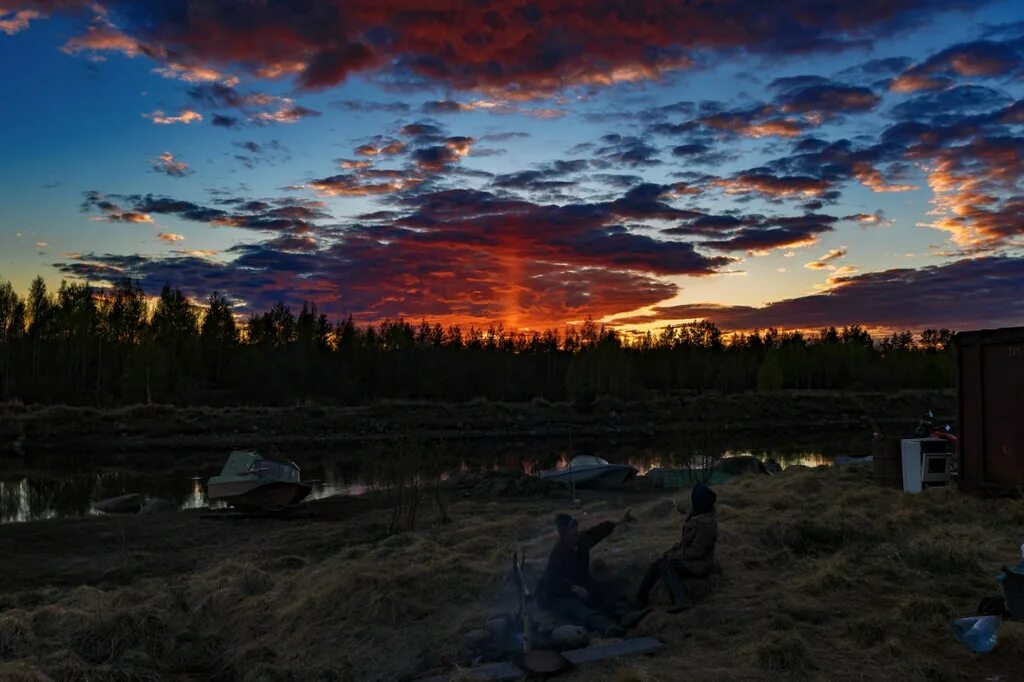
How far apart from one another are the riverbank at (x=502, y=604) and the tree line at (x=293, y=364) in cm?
5579

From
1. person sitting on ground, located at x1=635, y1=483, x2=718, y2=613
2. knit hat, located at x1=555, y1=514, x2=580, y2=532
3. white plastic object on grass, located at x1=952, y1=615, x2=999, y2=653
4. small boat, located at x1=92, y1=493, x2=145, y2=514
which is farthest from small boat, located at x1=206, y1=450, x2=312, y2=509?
white plastic object on grass, located at x1=952, y1=615, x2=999, y2=653

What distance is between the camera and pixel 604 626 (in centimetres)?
796

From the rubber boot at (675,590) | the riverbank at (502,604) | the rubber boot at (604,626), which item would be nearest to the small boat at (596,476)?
the riverbank at (502,604)

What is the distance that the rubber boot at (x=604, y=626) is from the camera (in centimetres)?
779

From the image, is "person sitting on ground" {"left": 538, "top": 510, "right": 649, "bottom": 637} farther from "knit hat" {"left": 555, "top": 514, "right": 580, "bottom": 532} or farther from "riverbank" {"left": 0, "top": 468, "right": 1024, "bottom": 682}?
"riverbank" {"left": 0, "top": 468, "right": 1024, "bottom": 682}

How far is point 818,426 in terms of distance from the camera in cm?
6378

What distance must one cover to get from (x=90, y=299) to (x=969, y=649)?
3616 inches

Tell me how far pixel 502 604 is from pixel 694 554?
2.20 m

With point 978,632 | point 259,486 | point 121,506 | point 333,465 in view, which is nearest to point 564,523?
point 978,632

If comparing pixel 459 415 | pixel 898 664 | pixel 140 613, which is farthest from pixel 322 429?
pixel 898 664

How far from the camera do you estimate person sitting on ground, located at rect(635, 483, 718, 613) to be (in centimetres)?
854

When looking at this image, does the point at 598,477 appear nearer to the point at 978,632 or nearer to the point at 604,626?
the point at 604,626

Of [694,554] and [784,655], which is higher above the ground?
[694,554]

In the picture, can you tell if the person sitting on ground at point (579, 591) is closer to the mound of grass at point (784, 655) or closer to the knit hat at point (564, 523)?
the knit hat at point (564, 523)
